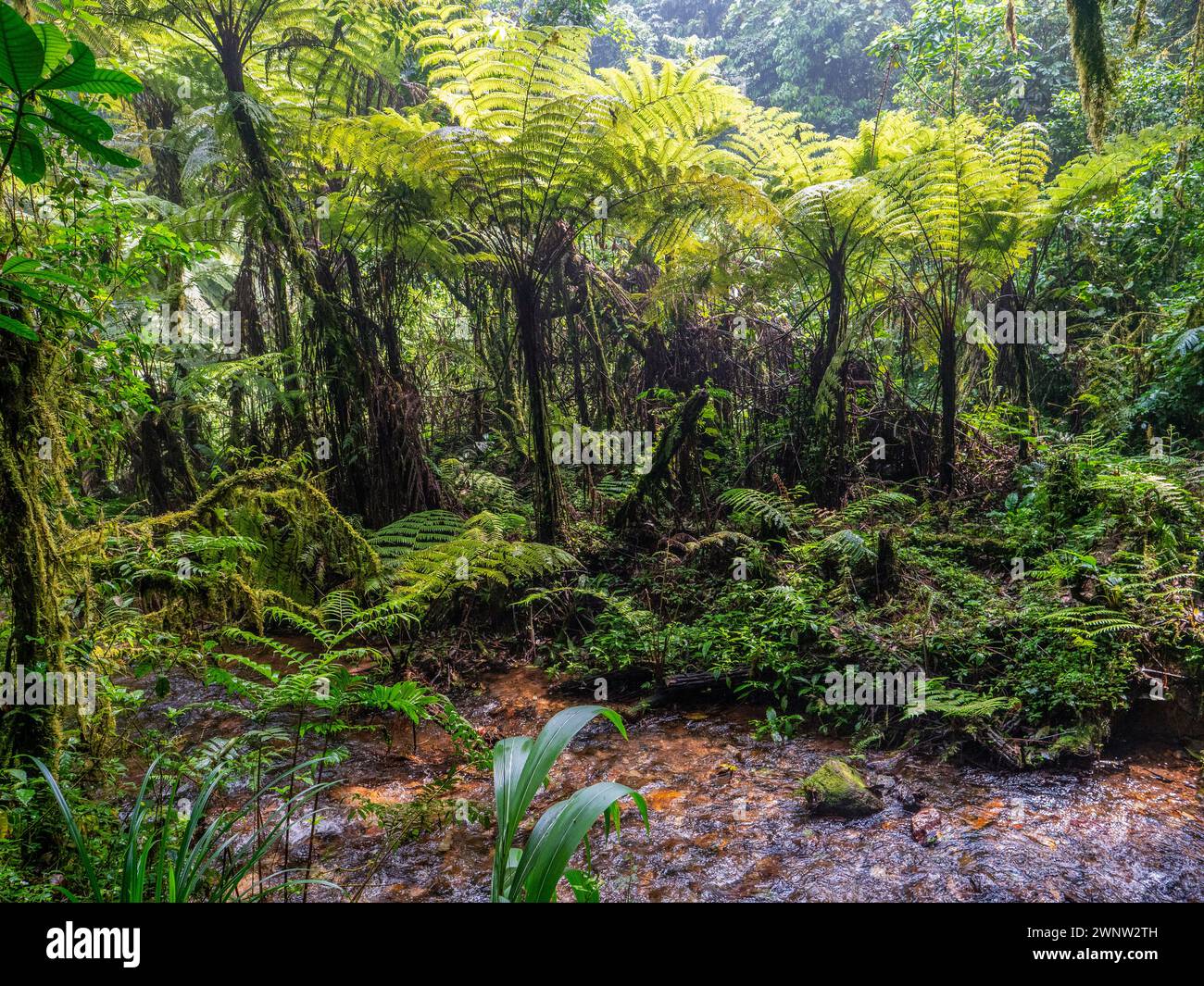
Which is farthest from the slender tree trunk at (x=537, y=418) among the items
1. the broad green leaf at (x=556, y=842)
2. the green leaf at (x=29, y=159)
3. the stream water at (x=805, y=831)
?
the green leaf at (x=29, y=159)

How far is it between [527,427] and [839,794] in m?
3.84

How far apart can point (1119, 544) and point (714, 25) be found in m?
20.7

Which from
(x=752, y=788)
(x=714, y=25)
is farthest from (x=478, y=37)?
(x=714, y=25)

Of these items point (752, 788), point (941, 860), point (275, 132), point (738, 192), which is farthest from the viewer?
point (275, 132)

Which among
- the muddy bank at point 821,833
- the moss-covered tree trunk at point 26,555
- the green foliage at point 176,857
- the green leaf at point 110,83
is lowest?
the muddy bank at point 821,833

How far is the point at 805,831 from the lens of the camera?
2.20 metres

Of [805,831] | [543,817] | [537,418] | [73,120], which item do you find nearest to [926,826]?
[805,831]

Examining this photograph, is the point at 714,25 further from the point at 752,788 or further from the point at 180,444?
the point at 752,788

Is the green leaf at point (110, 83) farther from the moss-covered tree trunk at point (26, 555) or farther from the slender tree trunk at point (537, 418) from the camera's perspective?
the slender tree trunk at point (537, 418)

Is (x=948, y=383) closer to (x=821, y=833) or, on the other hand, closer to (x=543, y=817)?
(x=821, y=833)

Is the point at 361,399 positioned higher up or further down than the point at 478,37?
further down

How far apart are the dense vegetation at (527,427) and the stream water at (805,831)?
12 cm

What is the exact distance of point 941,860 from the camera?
2.00 m

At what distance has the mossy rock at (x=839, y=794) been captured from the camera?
→ 7.48ft
